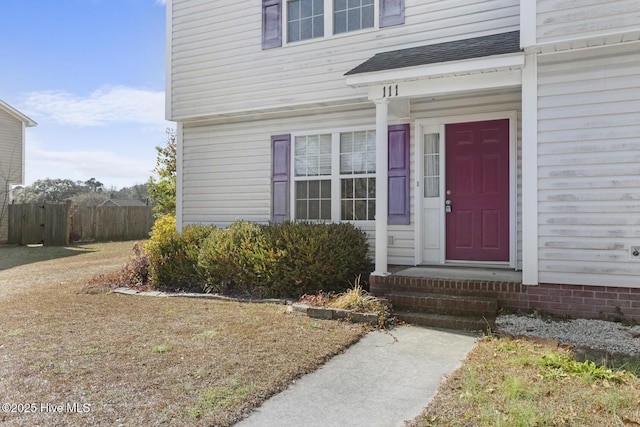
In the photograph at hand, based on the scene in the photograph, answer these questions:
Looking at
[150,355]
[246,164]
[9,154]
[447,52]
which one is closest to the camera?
[150,355]

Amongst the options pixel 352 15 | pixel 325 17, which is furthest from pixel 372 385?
pixel 325 17

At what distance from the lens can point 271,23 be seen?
8.19 metres

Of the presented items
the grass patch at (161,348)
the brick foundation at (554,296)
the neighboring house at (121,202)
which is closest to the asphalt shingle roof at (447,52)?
the brick foundation at (554,296)

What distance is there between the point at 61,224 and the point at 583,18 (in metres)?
18.5

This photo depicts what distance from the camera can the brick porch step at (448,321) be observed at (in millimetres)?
4945

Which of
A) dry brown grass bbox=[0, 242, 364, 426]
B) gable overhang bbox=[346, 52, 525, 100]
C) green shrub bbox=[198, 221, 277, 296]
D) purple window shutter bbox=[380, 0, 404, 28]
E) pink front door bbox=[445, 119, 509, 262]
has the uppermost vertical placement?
purple window shutter bbox=[380, 0, 404, 28]

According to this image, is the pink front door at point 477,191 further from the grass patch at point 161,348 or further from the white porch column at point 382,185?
the grass patch at point 161,348

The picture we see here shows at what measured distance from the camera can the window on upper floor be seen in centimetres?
721

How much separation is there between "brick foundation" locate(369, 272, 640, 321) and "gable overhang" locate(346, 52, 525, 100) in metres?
2.47

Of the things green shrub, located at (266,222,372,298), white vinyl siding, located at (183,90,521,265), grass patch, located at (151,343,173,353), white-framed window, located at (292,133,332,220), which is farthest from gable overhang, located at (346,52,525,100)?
grass patch, located at (151,343,173,353)

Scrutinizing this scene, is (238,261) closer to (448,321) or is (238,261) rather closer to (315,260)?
(315,260)

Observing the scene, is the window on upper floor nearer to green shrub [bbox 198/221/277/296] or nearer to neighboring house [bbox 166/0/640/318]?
neighboring house [bbox 166/0/640/318]

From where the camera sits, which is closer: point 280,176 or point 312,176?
point 312,176

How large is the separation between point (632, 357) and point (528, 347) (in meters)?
0.82
